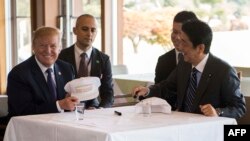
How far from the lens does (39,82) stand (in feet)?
11.7

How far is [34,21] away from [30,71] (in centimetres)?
488

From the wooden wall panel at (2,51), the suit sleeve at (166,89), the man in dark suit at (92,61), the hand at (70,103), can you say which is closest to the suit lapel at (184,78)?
the suit sleeve at (166,89)

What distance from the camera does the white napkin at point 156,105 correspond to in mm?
3311

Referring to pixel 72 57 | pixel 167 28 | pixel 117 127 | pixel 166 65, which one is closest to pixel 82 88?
pixel 117 127

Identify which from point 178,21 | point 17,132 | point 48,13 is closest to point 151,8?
point 48,13

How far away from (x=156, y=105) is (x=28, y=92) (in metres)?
0.87

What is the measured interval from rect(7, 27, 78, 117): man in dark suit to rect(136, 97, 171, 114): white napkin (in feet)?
1.58

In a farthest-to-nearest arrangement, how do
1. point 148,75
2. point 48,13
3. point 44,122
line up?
point 48,13, point 148,75, point 44,122

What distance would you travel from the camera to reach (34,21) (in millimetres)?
8297

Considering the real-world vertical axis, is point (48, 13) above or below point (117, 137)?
above

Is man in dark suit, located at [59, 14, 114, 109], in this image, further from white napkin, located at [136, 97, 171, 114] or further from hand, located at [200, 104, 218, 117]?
hand, located at [200, 104, 218, 117]

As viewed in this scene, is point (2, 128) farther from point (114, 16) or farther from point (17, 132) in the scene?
point (114, 16)

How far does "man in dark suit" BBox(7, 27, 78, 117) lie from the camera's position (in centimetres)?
346

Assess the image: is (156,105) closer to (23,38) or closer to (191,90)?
(191,90)
